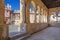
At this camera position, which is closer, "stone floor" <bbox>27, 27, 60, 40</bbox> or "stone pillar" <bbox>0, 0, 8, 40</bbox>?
"stone pillar" <bbox>0, 0, 8, 40</bbox>

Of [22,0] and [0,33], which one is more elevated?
[22,0]

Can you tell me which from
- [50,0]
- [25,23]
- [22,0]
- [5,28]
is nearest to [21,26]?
[25,23]

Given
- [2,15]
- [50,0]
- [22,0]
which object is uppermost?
[50,0]

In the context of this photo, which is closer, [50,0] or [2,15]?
[2,15]

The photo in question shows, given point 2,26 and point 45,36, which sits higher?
point 2,26

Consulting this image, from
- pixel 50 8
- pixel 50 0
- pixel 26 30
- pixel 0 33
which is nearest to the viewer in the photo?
pixel 0 33

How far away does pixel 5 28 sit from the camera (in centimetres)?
417

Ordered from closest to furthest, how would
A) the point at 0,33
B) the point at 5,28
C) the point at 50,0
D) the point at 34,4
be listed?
the point at 0,33
the point at 5,28
the point at 34,4
the point at 50,0

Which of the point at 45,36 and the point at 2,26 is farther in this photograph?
the point at 45,36

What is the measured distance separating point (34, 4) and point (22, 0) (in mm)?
2549

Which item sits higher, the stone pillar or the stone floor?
the stone pillar

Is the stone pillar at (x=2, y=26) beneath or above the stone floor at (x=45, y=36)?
above

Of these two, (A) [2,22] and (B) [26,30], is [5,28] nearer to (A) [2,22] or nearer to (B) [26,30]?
(A) [2,22]

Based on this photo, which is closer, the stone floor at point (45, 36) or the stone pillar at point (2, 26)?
the stone pillar at point (2, 26)
